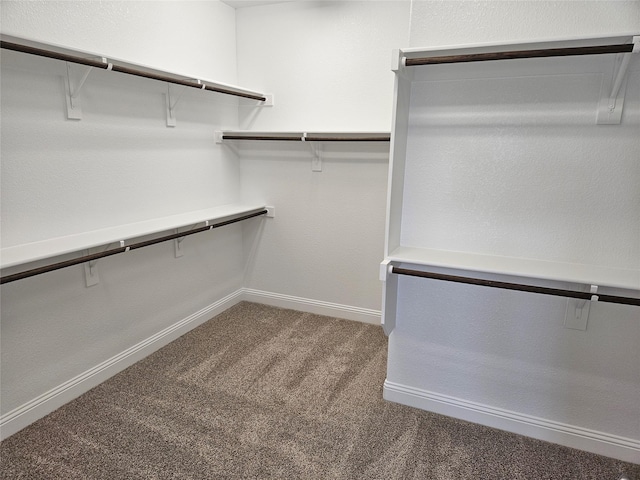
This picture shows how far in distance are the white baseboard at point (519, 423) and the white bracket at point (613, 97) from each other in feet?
4.38

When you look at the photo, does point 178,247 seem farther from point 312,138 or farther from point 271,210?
point 312,138

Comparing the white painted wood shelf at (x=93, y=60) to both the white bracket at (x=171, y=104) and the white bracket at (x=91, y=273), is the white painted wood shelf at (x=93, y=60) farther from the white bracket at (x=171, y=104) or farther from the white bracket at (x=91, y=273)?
the white bracket at (x=91, y=273)

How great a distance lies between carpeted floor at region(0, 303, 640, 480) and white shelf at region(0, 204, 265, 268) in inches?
33.1

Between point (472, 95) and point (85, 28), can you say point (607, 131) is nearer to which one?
point (472, 95)

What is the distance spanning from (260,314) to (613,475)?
2.31m

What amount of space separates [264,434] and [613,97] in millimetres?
2025

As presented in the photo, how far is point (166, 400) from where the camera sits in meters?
2.21

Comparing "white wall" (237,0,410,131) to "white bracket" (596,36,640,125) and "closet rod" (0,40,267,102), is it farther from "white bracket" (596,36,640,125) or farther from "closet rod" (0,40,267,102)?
"white bracket" (596,36,640,125)

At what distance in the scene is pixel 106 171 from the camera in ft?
7.43

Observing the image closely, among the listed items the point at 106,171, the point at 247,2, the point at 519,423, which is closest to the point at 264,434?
the point at 519,423

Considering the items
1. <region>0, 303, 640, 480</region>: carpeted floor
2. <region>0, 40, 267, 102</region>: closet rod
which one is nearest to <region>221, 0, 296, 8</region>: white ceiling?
<region>0, 40, 267, 102</region>: closet rod

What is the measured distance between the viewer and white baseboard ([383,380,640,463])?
186 centimetres

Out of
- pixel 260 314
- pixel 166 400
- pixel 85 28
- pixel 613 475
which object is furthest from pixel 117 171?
pixel 613 475

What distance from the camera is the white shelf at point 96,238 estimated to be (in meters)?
1.73
